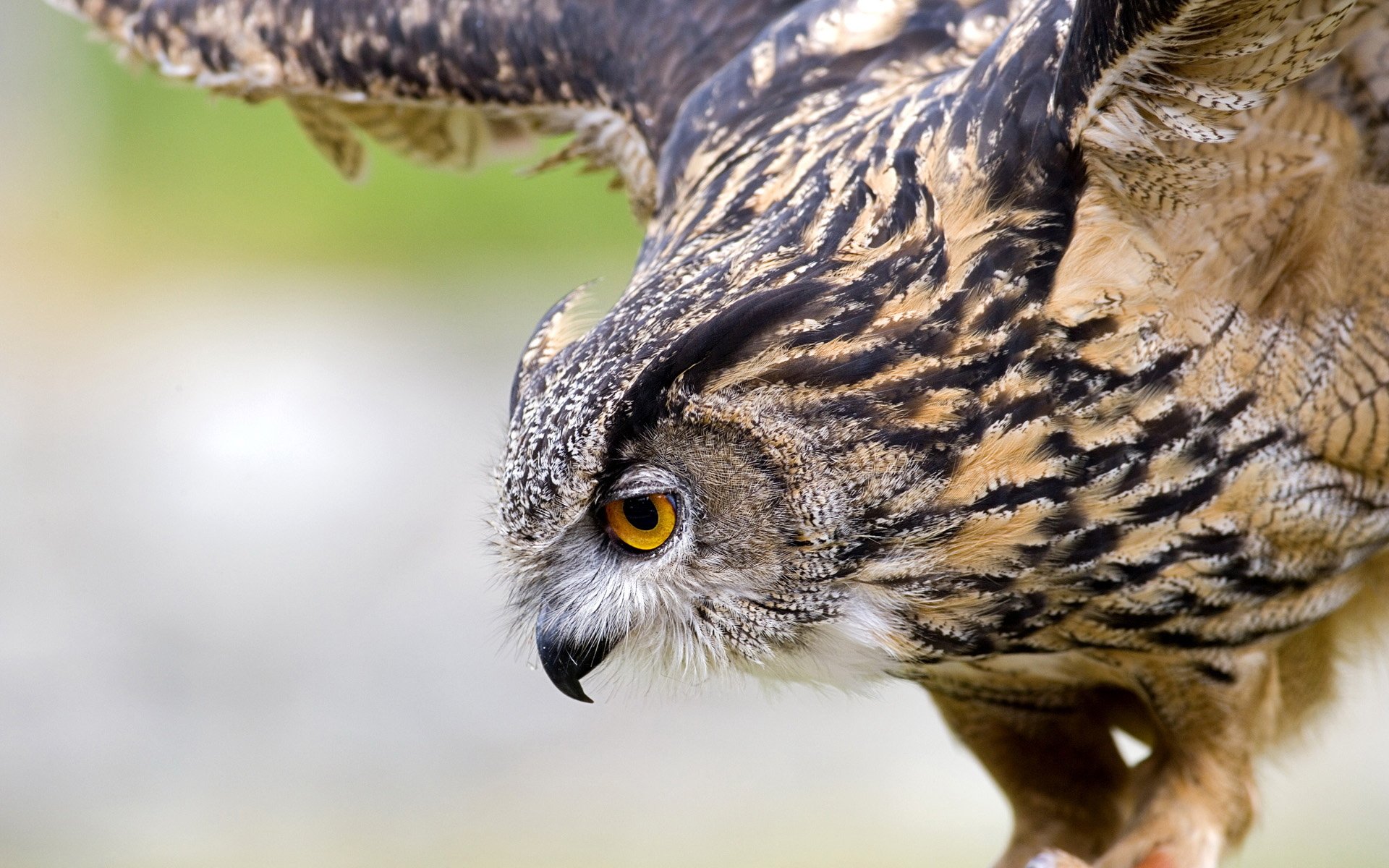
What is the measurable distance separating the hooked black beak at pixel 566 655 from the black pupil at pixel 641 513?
236 mm

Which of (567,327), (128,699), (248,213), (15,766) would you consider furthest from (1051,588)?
(248,213)

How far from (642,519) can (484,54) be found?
1.84m

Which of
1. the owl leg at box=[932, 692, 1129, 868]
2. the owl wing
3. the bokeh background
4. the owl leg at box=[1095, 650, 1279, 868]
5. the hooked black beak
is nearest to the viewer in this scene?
the owl wing

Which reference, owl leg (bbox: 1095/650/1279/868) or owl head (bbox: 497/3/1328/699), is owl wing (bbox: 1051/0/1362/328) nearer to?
owl head (bbox: 497/3/1328/699)

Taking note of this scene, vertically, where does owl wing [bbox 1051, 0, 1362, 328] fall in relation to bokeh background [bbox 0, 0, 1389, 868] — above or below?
above

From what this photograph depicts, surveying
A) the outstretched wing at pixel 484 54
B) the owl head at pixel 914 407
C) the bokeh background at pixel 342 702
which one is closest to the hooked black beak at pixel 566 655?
the owl head at pixel 914 407

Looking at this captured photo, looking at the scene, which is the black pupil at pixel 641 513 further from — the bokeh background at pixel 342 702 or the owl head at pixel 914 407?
the bokeh background at pixel 342 702

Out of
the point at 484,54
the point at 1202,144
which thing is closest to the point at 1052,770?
the point at 1202,144

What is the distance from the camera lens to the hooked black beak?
2.43 m

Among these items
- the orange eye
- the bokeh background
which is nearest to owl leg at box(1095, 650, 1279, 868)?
the orange eye

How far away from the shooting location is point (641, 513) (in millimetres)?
2271

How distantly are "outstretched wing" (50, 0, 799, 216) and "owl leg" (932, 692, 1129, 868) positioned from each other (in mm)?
1429

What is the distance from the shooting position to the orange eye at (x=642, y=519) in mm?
2248

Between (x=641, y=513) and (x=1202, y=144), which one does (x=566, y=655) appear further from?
(x=1202, y=144)
